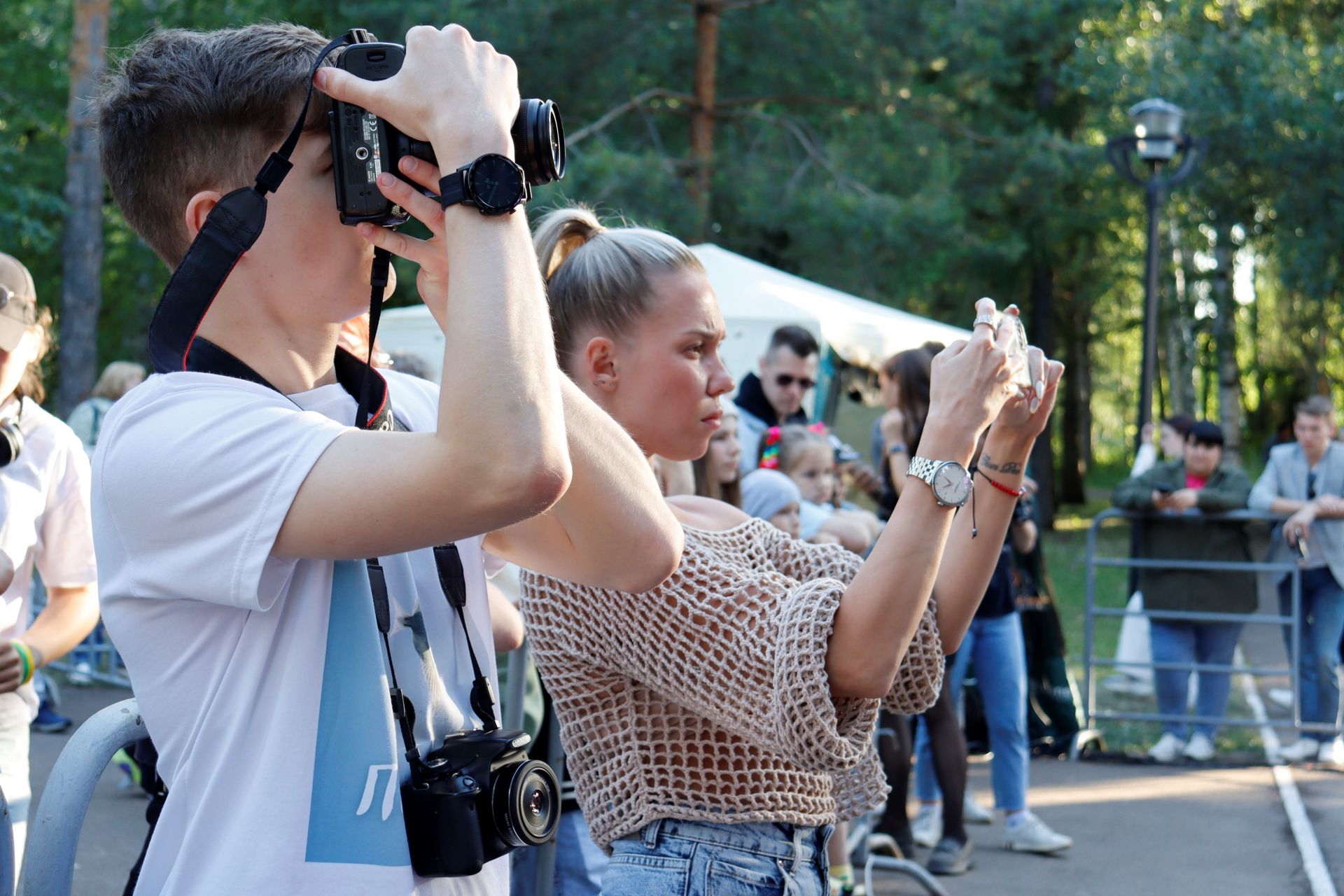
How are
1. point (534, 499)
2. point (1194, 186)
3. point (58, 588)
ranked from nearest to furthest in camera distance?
point (534, 499), point (58, 588), point (1194, 186)

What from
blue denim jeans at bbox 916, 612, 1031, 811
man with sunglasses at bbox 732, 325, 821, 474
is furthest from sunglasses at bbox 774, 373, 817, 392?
blue denim jeans at bbox 916, 612, 1031, 811

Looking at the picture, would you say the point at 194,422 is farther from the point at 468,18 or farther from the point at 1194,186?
the point at 1194,186

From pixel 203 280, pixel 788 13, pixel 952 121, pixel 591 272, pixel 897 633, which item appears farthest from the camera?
pixel 952 121

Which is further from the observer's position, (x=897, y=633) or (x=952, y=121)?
(x=952, y=121)

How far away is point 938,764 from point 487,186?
4.70 m

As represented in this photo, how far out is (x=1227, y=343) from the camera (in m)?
22.7

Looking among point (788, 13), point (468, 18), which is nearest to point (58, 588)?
point (468, 18)

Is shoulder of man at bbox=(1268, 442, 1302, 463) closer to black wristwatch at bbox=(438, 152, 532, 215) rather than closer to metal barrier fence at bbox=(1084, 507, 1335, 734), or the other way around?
metal barrier fence at bbox=(1084, 507, 1335, 734)

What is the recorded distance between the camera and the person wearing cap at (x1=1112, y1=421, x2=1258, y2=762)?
7973 mm

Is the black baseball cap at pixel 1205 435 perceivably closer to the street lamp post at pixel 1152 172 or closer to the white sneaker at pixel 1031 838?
the street lamp post at pixel 1152 172

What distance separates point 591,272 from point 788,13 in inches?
581

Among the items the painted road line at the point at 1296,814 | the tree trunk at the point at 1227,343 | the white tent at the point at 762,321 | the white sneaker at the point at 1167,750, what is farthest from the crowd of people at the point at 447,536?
the tree trunk at the point at 1227,343

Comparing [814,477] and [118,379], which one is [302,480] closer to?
[814,477]

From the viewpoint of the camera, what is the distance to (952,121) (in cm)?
1839
